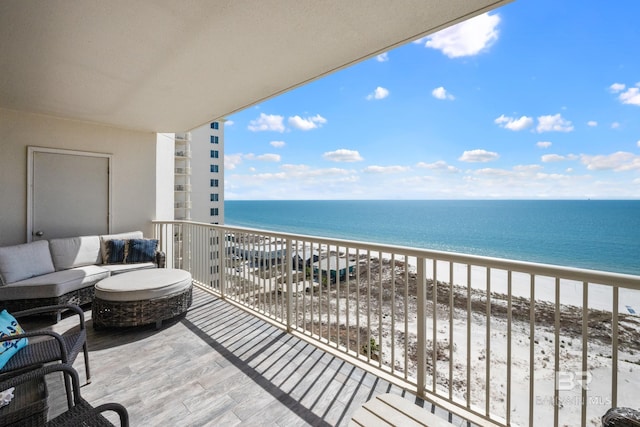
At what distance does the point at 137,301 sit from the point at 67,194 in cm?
301

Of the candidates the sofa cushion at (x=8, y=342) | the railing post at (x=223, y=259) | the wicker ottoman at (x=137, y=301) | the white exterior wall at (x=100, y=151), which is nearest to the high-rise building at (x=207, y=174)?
the white exterior wall at (x=100, y=151)

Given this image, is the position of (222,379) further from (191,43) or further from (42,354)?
(191,43)

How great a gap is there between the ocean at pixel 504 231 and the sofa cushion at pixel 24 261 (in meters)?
27.9

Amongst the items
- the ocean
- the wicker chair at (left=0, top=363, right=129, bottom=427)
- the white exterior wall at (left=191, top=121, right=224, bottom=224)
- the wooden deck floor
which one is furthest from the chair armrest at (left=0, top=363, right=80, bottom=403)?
the white exterior wall at (left=191, top=121, right=224, bottom=224)

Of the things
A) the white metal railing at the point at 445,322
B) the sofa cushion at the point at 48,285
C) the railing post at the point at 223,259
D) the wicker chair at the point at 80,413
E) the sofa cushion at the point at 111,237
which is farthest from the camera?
the sofa cushion at the point at 111,237

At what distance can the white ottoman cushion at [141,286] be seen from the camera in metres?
2.89

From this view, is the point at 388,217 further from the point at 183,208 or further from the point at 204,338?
the point at 204,338

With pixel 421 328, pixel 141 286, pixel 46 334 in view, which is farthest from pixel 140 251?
pixel 421 328

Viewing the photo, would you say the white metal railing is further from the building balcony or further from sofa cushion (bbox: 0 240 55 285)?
the building balcony

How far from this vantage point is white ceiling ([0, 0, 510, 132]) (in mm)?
1932

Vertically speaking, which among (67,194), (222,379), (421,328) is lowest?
(222,379)

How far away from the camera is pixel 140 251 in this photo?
175 inches

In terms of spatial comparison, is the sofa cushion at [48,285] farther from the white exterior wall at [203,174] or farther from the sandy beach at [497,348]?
the white exterior wall at [203,174]

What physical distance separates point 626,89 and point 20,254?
46321 mm
